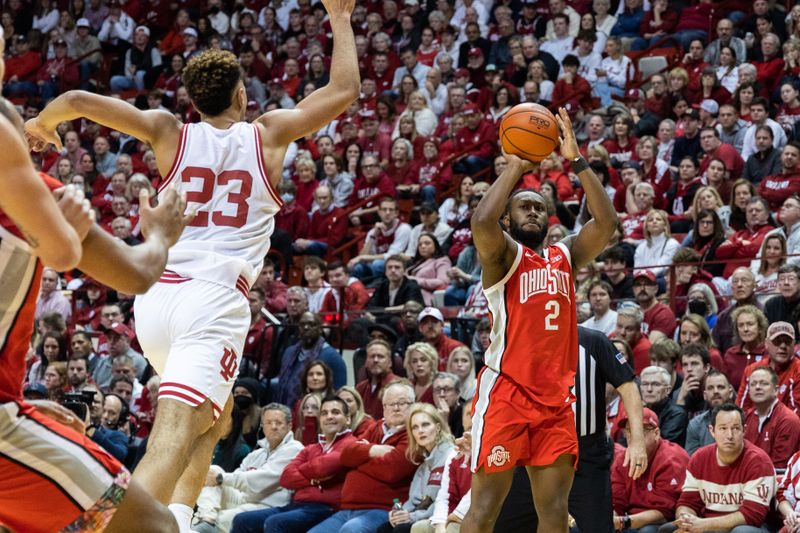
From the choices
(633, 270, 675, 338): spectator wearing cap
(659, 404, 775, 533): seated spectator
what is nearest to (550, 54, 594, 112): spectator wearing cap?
(633, 270, 675, 338): spectator wearing cap

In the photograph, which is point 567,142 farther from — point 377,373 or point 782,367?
point 377,373

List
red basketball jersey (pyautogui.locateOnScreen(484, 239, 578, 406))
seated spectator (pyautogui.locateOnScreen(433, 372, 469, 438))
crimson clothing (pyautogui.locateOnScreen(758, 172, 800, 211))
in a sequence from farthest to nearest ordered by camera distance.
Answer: crimson clothing (pyautogui.locateOnScreen(758, 172, 800, 211))
seated spectator (pyautogui.locateOnScreen(433, 372, 469, 438))
red basketball jersey (pyautogui.locateOnScreen(484, 239, 578, 406))

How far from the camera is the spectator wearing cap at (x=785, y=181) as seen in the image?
13.6m

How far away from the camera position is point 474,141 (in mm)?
17969

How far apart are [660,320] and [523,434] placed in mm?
5642

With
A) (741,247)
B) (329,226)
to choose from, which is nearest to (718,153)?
(741,247)

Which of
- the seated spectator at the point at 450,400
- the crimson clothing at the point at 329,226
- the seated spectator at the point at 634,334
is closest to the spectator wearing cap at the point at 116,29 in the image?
the crimson clothing at the point at 329,226

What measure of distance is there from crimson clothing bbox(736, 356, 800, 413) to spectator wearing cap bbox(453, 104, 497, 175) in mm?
8072

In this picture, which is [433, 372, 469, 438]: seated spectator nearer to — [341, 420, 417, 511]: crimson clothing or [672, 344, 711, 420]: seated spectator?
[341, 420, 417, 511]: crimson clothing

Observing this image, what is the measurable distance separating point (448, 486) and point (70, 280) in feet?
31.1

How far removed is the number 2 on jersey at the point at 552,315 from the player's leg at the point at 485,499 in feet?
2.67

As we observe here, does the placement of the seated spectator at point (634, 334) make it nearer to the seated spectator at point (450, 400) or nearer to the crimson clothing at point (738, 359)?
the crimson clothing at point (738, 359)

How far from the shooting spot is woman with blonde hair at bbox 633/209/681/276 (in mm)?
13188

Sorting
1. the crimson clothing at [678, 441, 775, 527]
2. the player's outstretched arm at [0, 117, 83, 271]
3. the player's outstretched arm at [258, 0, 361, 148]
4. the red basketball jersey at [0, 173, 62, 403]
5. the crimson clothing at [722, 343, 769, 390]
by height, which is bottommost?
the crimson clothing at [678, 441, 775, 527]
